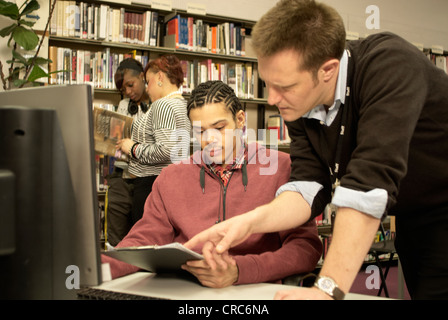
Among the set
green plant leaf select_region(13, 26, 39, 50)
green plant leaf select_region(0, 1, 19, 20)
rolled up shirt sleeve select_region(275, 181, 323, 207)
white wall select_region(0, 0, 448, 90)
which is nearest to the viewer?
rolled up shirt sleeve select_region(275, 181, 323, 207)

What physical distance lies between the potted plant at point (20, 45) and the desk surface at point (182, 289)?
7.54 feet

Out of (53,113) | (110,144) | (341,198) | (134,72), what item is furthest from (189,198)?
(134,72)

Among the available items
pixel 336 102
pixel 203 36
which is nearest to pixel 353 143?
pixel 336 102

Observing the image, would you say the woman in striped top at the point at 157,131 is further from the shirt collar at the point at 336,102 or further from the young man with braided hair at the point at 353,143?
the shirt collar at the point at 336,102

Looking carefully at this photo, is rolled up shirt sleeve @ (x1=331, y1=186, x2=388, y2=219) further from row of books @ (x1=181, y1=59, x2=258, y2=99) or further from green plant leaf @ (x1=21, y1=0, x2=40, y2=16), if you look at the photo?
row of books @ (x1=181, y1=59, x2=258, y2=99)

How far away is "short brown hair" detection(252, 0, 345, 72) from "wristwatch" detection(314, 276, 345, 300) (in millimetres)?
483

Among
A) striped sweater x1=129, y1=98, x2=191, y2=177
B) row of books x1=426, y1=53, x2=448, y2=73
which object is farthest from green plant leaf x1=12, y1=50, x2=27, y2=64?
row of books x1=426, y1=53, x2=448, y2=73

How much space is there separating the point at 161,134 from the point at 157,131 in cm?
4

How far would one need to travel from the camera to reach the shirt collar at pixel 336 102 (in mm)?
1153

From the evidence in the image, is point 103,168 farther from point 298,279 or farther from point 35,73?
point 298,279

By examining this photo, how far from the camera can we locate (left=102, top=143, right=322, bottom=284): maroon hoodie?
1.49 metres

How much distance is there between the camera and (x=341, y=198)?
0.92 meters

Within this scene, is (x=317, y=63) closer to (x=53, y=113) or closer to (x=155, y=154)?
(x=53, y=113)
